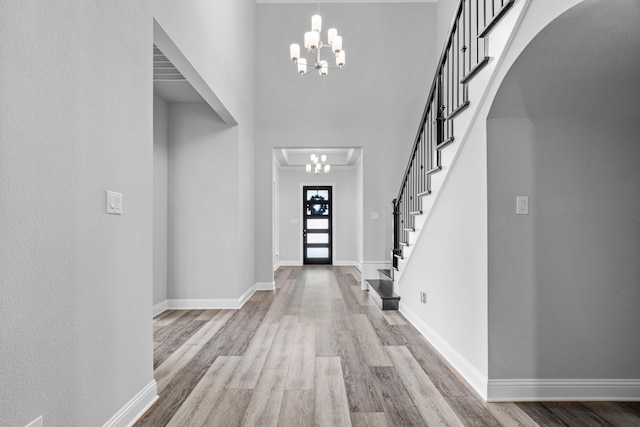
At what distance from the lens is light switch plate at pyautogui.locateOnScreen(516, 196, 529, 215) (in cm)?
254

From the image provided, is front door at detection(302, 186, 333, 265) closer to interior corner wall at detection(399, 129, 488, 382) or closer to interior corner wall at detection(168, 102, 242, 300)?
interior corner wall at detection(168, 102, 242, 300)

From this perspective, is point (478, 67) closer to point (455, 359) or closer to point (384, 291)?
point (455, 359)

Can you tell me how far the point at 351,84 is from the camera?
6980 millimetres

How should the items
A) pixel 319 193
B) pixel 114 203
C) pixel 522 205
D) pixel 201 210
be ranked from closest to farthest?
pixel 114 203 → pixel 522 205 → pixel 201 210 → pixel 319 193

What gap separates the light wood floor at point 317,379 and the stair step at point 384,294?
1.14ft

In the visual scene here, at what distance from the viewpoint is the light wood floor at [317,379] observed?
2318mm

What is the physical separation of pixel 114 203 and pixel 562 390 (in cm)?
285

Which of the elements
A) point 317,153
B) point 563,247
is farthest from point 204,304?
point 317,153

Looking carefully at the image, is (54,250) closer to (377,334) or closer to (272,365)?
(272,365)

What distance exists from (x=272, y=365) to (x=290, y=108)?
15.8ft

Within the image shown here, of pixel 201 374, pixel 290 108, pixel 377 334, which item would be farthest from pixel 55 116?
pixel 290 108

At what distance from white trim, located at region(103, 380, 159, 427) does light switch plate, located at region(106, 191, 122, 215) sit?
1.05 m

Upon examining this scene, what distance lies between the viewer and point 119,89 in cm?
219

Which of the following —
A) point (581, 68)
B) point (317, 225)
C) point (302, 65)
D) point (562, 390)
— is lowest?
point (562, 390)
